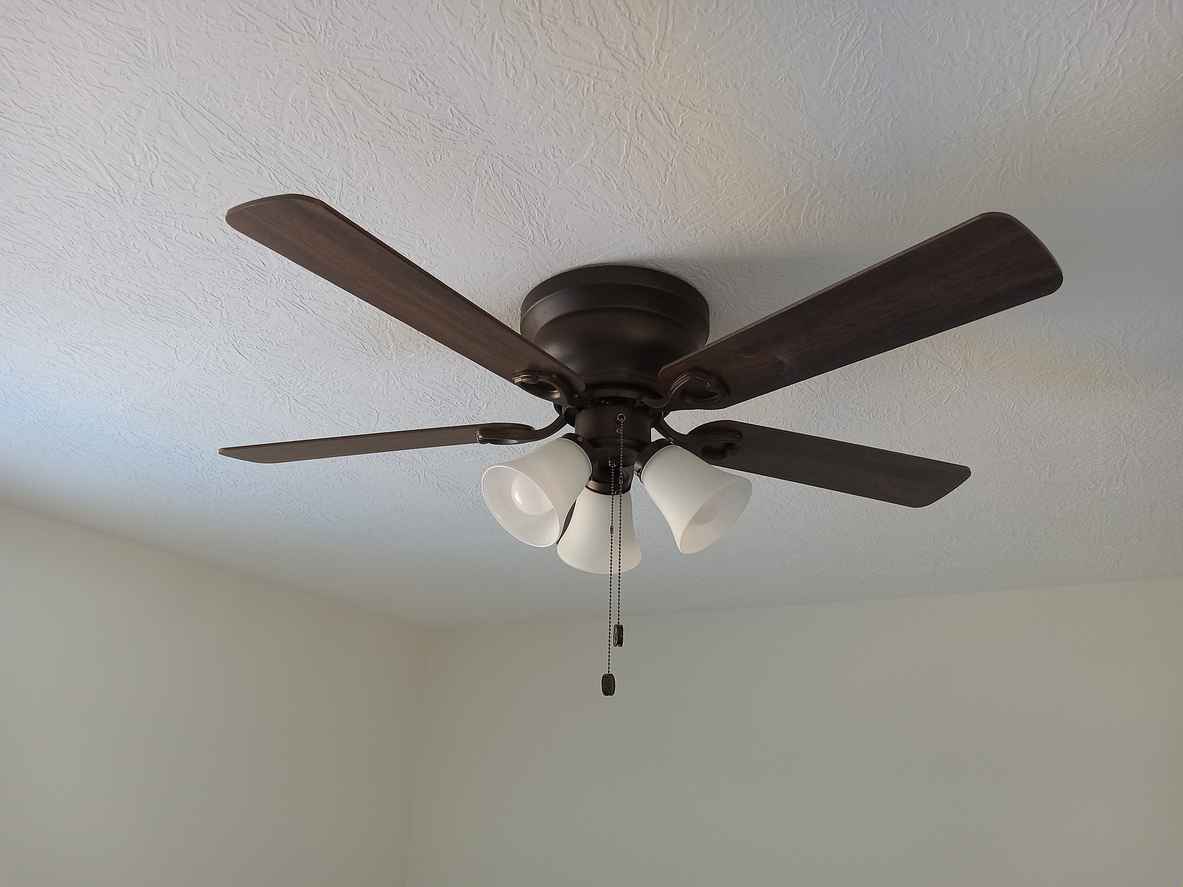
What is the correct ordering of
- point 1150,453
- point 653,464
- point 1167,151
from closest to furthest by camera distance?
point 1167,151 → point 653,464 → point 1150,453

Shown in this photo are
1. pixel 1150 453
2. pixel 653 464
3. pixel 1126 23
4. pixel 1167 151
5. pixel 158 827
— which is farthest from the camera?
pixel 158 827

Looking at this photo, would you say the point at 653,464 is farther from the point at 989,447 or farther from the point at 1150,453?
the point at 1150,453

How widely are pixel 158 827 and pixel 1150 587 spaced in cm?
306

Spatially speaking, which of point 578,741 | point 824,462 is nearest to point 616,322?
point 824,462

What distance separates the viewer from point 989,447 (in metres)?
1.97

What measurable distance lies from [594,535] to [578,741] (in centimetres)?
240

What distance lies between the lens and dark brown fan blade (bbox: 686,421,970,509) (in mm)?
1311

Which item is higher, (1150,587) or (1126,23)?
(1150,587)

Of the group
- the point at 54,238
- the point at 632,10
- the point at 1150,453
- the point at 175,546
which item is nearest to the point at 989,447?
the point at 1150,453

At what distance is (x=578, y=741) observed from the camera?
3609 millimetres

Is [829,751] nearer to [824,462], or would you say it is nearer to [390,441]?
[824,462]

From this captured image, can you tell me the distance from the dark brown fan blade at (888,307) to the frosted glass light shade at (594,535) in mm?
232

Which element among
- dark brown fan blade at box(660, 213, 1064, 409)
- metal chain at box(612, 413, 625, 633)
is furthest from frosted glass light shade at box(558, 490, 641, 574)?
dark brown fan blade at box(660, 213, 1064, 409)

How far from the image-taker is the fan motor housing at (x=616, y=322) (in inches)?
53.7
